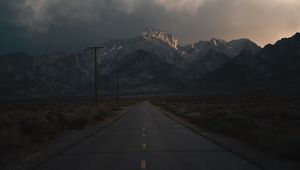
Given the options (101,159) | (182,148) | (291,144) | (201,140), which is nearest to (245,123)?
(201,140)

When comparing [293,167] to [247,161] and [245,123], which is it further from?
[245,123]

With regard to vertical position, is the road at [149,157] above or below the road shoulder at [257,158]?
above

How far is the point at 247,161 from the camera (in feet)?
47.0

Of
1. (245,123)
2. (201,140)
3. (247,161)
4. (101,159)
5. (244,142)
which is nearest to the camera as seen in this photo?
(247,161)

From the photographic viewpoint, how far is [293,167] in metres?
13.1

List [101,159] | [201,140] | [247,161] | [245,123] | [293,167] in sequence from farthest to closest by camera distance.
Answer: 1. [245,123]
2. [201,140]
3. [101,159]
4. [247,161]
5. [293,167]

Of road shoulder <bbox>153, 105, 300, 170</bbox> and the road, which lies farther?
the road

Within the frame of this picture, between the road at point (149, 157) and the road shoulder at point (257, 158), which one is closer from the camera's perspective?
the road shoulder at point (257, 158)

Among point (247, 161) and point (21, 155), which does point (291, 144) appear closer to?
point (247, 161)

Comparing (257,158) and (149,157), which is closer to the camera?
(257,158)

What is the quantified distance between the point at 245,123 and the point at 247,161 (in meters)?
17.3

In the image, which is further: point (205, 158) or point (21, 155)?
point (21, 155)

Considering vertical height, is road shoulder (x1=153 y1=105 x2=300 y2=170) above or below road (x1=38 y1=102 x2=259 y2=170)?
below

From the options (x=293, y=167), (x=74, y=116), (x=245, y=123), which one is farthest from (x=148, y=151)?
(x=74, y=116)
